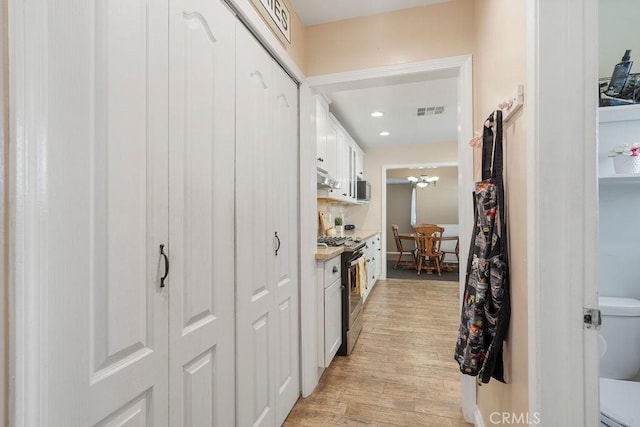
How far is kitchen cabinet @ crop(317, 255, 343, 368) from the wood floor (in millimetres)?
211

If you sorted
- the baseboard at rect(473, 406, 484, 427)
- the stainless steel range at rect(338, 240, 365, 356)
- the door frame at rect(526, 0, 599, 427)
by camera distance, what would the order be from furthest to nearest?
the stainless steel range at rect(338, 240, 365, 356), the baseboard at rect(473, 406, 484, 427), the door frame at rect(526, 0, 599, 427)

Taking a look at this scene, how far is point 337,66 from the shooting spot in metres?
1.96

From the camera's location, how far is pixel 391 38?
6.10 ft

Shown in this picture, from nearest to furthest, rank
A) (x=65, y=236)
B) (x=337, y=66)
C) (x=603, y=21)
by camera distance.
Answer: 1. (x=65, y=236)
2. (x=603, y=21)
3. (x=337, y=66)

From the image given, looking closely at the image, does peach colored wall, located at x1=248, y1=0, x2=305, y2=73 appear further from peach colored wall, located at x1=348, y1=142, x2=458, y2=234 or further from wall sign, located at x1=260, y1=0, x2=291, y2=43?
peach colored wall, located at x1=348, y1=142, x2=458, y2=234

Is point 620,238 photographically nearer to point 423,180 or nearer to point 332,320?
point 332,320

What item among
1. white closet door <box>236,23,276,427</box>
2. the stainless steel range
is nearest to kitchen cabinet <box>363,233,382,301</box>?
the stainless steel range

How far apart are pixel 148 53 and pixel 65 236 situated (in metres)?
0.55

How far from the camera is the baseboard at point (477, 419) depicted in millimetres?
1610

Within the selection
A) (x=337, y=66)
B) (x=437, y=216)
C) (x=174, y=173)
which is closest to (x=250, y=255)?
(x=174, y=173)

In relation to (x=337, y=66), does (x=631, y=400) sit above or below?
below

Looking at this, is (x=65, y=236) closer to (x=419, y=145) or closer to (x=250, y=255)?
(x=250, y=255)

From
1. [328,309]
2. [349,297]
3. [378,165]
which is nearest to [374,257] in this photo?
[378,165]

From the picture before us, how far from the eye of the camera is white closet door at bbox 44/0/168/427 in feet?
1.97
